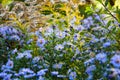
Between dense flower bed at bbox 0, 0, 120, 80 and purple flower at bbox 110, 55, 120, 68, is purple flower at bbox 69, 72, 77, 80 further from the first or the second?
purple flower at bbox 110, 55, 120, 68

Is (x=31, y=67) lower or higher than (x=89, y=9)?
lower

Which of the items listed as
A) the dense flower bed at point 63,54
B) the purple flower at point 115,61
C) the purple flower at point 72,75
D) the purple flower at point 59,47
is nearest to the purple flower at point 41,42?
the dense flower bed at point 63,54

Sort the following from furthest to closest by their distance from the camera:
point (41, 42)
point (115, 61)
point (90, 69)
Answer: point (41, 42)
point (90, 69)
point (115, 61)

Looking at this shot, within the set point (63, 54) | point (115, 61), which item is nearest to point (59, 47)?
point (63, 54)

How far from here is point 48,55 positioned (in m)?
3.68

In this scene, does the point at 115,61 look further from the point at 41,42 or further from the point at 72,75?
the point at 41,42

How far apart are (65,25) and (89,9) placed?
1.32 meters

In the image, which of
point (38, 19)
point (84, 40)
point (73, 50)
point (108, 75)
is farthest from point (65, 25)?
point (108, 75)

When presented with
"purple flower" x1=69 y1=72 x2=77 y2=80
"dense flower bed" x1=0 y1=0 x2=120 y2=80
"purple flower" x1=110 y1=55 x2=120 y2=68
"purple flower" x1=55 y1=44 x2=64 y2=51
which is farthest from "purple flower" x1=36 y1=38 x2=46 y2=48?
"purple flower" x1=110 y1=55 x2=120 y2=68

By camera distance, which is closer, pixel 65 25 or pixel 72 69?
pixel 72 69

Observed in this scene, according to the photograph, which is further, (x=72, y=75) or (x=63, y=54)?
(x=63, y=54)

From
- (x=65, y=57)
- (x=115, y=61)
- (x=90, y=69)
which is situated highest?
(x=115, y=61)

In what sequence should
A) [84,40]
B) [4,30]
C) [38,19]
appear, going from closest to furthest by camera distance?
[84,40], [4,30], [38,19]

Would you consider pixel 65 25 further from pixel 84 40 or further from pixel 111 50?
pixel 111 50
